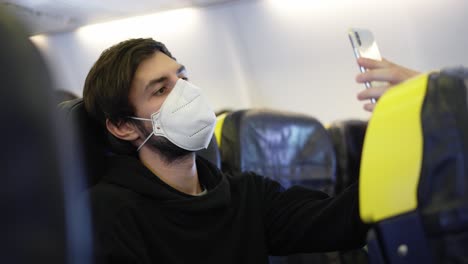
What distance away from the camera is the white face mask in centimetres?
161

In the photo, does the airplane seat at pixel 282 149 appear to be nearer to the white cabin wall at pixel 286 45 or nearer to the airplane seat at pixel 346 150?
the airplane seat at pixel 346 150

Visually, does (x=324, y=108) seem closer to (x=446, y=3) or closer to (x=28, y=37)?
(x=446, y=3)

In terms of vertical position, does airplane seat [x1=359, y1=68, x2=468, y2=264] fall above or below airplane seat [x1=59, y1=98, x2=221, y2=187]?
below

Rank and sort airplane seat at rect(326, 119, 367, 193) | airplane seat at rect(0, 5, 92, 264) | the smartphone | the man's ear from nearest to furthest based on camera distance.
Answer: airplane seat at rect(0, 5, 92, 264)
the smartphone
the man's ear
airplane seat at rect(326, 119, 367, 193)

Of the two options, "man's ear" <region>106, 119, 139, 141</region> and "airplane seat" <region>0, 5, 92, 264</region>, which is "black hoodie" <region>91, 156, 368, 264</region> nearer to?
"man's ear" <region>106, 119, 139, 141</region>

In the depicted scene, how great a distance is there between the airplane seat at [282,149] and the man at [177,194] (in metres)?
0.46

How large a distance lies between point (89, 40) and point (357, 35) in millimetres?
5250

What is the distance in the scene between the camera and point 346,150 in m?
2.52

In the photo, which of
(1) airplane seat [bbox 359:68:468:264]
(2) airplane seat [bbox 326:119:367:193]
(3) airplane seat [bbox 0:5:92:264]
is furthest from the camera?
(2) airplane seat [bbox 326:119:367:193]

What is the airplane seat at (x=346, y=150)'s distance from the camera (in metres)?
2.50

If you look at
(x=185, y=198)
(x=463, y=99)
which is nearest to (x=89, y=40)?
(x=185, y=198)

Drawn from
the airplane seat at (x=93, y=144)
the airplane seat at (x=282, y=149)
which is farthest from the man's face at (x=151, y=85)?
the airplane seat at (x=282, y=149)

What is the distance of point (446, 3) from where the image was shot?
5.17 metres

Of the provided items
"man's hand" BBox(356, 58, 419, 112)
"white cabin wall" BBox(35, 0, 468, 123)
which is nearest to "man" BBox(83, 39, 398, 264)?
"man's hand" BBox(356, 58, 419, 112)
